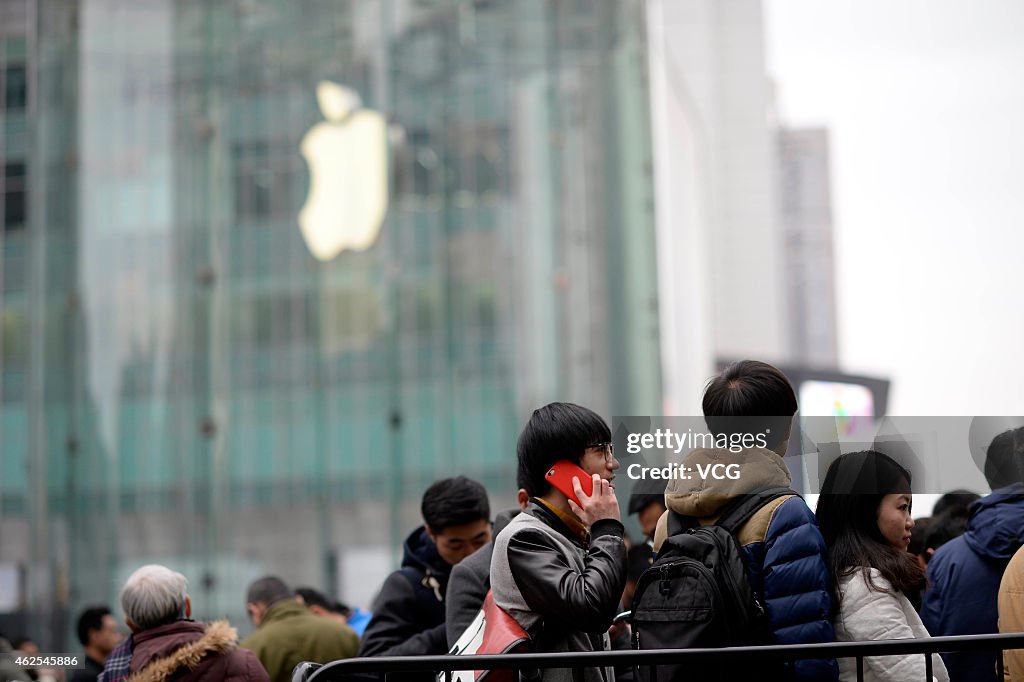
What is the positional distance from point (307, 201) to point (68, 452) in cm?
340

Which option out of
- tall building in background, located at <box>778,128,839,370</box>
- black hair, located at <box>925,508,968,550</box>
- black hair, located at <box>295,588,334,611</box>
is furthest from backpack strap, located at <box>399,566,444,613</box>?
tall building in background, located at <box>778,128,839,370</box>

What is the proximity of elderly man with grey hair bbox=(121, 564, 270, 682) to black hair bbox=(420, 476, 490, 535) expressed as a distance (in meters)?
0.77

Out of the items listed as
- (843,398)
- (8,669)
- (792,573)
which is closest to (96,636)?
(8,669)

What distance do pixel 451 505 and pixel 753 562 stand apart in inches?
58.5

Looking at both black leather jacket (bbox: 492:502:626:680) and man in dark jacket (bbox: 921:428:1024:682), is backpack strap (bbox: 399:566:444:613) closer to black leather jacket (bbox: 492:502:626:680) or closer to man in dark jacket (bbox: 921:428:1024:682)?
black leather jacket (bbox: 492:502:626:680)

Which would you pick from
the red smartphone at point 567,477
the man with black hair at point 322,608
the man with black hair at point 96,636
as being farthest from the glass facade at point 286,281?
the red smartphone at point 567,477

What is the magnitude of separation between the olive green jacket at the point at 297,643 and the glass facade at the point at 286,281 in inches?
253

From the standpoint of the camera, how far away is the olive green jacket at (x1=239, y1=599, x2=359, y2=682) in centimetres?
517

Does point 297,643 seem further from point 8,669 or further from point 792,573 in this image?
point 792,573

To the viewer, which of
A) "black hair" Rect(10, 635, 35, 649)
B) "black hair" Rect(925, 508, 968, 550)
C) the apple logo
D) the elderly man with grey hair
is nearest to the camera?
the elderly man with grey hair

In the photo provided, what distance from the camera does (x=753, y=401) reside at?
3336 millimetres

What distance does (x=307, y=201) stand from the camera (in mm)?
12219

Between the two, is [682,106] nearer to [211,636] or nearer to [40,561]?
[40,561]

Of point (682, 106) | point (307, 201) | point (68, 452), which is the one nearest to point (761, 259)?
point (682, 106)
